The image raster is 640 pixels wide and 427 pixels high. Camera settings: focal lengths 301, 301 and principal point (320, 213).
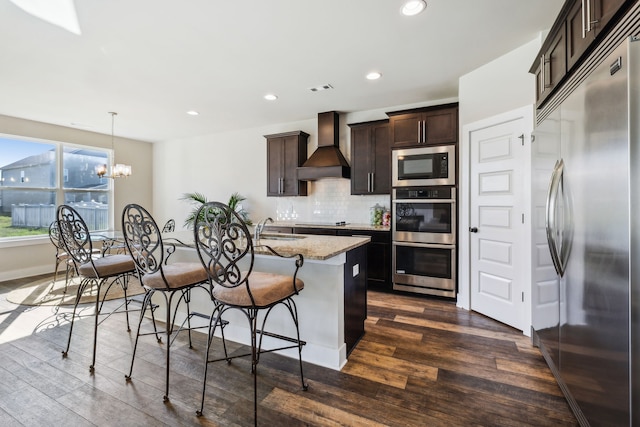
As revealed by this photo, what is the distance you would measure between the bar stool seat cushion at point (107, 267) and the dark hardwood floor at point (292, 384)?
2.14 ft

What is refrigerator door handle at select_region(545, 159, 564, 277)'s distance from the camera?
1.74 meters

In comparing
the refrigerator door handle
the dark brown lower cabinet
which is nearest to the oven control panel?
the dark brown lower cabinet

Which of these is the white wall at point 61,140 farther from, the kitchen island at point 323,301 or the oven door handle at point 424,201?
the oven door handle at point 424,201

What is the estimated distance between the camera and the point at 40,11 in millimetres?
2238

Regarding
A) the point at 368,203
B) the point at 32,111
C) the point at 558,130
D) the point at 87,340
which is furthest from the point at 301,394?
the point at 32,111

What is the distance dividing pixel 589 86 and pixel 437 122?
2.42 metres

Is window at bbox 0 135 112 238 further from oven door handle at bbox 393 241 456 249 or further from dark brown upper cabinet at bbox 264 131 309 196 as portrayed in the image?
oven door handle at bbox 393 241 456 249

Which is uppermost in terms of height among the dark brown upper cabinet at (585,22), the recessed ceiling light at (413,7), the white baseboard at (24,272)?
the recessed ceiling light at (413,7)

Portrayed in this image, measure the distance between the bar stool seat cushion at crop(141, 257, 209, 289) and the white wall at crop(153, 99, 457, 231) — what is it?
3.13m

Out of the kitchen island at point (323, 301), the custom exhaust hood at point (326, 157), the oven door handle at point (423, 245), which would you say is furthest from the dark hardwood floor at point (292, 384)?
the custom exhaust hood at point (326, 157)

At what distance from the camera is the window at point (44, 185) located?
4.84m

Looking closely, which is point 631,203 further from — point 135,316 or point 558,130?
point 135,316

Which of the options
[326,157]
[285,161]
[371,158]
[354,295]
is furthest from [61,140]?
[354,295]

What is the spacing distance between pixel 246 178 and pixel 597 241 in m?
5.24
